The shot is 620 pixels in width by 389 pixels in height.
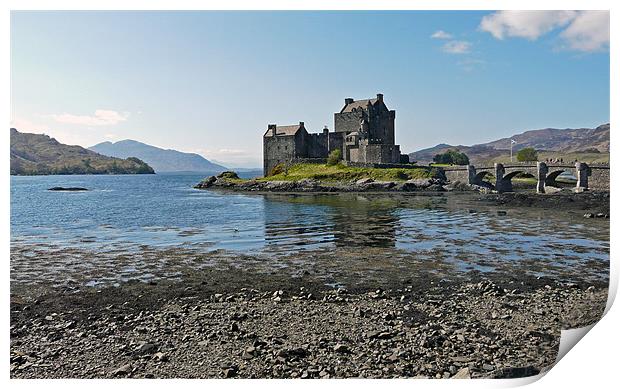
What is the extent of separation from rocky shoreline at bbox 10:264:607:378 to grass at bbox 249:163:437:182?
51018 mm

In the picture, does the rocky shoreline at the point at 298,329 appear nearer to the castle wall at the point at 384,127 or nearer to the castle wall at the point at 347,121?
the castle wall at the point at 384,127

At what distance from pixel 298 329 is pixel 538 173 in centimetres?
4956

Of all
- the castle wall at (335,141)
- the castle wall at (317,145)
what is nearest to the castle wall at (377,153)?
the castle wall at (335,141)

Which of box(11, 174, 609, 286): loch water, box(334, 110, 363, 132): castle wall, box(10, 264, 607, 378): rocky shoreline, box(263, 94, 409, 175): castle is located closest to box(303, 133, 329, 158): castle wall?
box(263, 94, 409, 175): castle

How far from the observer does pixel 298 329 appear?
1034 cm

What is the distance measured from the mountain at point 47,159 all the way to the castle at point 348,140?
38.1 m

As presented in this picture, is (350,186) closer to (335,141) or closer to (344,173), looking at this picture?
(344,173)

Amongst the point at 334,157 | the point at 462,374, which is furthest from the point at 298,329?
the point at 334,157

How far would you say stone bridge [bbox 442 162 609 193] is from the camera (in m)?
42.9

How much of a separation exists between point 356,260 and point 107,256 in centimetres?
1075

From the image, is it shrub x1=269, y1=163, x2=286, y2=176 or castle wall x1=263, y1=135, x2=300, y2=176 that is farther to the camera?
castle wall x1=263, y1=135, x2=300, y2=176

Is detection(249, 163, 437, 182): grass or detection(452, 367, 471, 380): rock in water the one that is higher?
detection(249, 163, 437, 182): grass

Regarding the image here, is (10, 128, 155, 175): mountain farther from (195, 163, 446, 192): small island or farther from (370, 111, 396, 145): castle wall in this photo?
(370, 111, 396, 145): castle wall

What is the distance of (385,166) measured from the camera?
225ft
